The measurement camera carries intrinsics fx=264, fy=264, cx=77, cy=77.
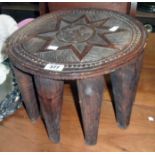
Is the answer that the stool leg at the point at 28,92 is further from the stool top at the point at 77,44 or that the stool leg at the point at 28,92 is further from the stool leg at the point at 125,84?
the stool leg at the point at 125,84

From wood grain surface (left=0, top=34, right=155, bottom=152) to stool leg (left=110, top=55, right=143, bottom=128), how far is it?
7 centimetres

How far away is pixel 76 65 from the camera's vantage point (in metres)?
0.67

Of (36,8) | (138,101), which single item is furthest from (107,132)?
(36,8)

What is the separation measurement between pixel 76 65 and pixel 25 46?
0.19m

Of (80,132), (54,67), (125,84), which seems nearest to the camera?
(54,67)

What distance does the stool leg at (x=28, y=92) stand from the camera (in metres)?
0.81

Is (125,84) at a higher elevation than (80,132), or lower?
higher

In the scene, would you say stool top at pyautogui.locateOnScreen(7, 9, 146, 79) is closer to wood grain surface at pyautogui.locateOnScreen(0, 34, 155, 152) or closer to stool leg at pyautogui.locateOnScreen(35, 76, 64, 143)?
stool leg at pyautogui.locateOnScreen(35, 76, 64, 143)

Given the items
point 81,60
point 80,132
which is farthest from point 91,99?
point 80,132

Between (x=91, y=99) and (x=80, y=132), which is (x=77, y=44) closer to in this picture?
(x=91, y=99)

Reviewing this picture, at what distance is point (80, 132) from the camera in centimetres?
90

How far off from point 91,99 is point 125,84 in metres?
0.14

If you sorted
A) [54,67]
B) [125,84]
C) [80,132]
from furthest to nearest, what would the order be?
[80,132] → [125,84] → [54,67]

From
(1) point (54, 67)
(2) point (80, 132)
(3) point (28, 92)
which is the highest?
(1) point (54, 67)
